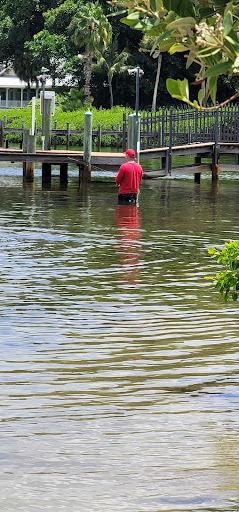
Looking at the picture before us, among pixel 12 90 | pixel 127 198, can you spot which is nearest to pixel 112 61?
pixel 12 90

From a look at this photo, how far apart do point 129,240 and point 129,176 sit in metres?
A: 5.55

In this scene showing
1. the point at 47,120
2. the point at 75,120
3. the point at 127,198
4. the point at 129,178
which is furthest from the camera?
the point at 75,120

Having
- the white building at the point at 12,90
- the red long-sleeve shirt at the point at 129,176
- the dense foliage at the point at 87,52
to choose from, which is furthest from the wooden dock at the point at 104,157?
the white building at the point at 12,90

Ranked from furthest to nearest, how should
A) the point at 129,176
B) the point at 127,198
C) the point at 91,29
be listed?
the point at 91,29
the point at 127,198
the point at 129,176

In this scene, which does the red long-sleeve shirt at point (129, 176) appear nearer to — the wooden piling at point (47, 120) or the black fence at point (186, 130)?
→ the black fence at point (186, 130)

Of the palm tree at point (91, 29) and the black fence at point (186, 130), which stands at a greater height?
the palm tree at point (91, 29)

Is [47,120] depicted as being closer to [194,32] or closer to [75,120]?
[194,32]

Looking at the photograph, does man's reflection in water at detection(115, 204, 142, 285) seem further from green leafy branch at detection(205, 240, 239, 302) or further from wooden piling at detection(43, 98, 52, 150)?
wooden piling at detection(43, 98, 52, 150)

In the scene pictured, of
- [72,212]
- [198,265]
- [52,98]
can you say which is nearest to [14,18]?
[52,98]

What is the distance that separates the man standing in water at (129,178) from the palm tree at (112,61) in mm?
44392

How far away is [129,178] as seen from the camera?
23.3 m

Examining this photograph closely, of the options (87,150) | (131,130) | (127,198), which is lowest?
(127,198)

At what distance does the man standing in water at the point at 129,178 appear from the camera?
75.1 feet

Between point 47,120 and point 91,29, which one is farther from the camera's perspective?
point 91,29
